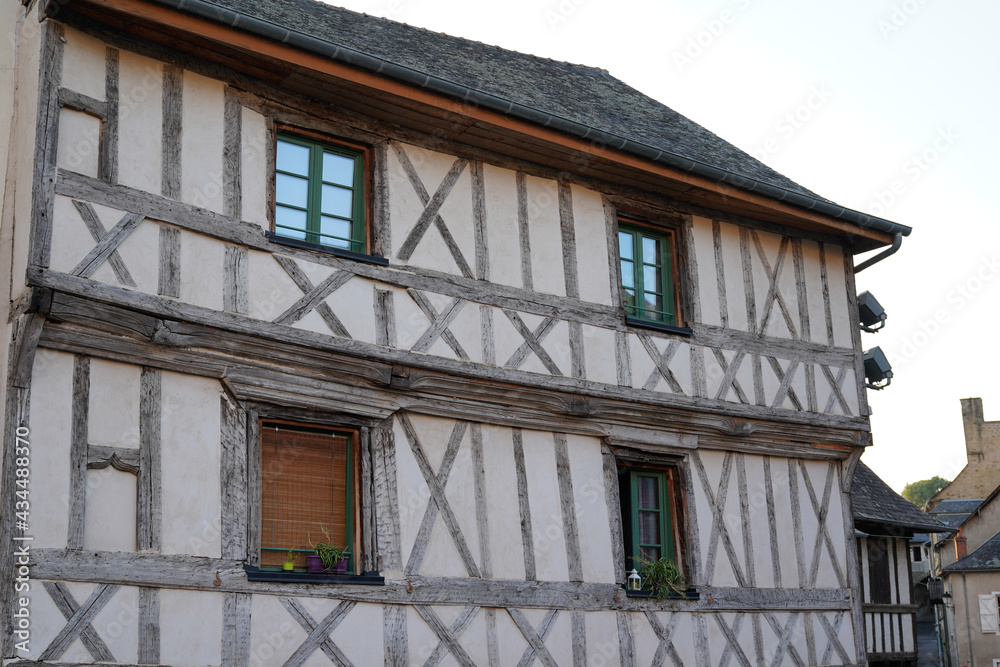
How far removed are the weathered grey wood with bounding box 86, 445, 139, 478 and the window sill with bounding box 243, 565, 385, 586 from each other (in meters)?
1.15

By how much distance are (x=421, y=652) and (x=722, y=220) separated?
19.5 feet

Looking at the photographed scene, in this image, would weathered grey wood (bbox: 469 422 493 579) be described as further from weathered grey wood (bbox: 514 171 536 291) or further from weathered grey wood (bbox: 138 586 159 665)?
weathered grey wood (bbox: 138 586 159 665)

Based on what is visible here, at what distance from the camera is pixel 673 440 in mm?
11641

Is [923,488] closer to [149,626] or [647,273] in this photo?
[647,273]

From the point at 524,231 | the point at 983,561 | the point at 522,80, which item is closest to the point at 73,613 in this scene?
the point at 524,231

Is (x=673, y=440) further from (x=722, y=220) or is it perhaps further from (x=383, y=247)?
(x=383, y=247)

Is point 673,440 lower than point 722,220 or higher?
lower

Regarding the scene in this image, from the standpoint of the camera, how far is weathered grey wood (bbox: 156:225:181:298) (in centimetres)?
862

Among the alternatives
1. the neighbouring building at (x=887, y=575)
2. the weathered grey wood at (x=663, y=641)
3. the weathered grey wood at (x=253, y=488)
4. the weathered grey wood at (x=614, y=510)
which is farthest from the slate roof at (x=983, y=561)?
the weathered grey wood at (x=253, y=488)

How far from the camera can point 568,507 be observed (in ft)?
35.0

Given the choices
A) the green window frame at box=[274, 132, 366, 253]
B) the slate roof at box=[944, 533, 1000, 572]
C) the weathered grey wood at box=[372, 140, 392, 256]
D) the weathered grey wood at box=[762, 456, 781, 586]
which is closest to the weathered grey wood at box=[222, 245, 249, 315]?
the green window frame at box=[274, 132, 366, 253]

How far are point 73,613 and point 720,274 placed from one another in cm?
753

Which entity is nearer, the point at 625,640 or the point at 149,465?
the point at 149,465

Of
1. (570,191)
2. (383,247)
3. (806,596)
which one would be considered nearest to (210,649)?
(383,247)
